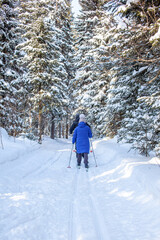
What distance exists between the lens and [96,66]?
1230cm

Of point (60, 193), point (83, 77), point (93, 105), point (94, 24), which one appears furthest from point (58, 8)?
point (60, 193)

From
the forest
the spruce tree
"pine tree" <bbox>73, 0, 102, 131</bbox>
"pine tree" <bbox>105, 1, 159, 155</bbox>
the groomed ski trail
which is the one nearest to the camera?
the groomed ski trail

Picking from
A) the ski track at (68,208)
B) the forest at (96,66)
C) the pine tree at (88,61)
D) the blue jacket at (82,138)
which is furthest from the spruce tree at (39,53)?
the ski track at (68,208)

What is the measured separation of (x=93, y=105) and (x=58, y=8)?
1250cm

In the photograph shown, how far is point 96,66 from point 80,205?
1100 centimetres

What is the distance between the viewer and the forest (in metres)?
5.36

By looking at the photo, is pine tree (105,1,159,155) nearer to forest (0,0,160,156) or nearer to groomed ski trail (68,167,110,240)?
forest (0,0,160,156)

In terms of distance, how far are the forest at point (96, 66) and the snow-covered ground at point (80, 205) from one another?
1.69 meters

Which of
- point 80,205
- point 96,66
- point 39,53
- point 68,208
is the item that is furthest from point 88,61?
point 68,208

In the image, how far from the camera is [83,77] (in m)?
19.1

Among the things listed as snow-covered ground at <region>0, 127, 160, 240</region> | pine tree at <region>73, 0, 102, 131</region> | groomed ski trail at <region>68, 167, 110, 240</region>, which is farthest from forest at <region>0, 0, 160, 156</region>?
groomed ski trail at <region>68, 167, 110, 240</region>

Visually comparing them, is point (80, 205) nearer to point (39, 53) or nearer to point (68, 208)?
point (68, 208)

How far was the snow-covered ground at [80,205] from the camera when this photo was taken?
7.55 feet

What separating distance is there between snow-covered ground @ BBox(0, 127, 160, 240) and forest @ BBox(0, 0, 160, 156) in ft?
5.55
